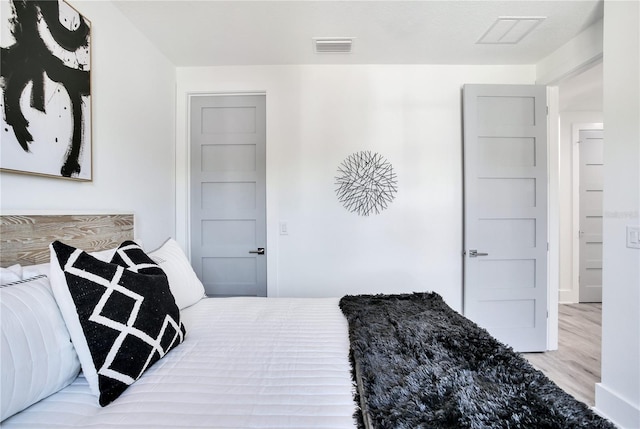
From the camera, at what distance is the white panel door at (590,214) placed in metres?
3.71

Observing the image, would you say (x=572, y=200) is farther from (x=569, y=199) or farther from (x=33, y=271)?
(x=33, y=271)

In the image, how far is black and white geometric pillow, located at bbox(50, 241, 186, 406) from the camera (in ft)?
2.76

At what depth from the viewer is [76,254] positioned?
929 millimetres

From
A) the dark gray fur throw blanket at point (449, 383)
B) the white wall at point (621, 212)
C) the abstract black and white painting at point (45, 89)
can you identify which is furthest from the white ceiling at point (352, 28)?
the dark gray fur throw blanket at point (449, 383)

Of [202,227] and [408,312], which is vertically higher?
[202,227]

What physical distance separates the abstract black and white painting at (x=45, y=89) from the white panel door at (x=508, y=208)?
8.88 ft

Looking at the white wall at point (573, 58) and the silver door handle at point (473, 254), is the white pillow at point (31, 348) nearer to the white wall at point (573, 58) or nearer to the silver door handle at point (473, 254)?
the silver door handle at point (473, 254)

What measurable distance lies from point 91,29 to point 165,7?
0.46m

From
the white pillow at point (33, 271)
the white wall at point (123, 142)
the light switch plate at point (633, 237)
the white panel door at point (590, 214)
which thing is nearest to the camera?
the white pillow at point (33, 271)

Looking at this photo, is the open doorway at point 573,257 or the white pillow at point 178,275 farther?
the open doorway at point 573,257

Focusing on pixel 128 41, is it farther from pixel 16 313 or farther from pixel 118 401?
pixel 118 401

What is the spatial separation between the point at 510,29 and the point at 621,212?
1.43 meters

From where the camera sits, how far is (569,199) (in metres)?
3.74

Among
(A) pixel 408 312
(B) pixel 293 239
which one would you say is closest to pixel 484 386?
(A) pixel 408 312
